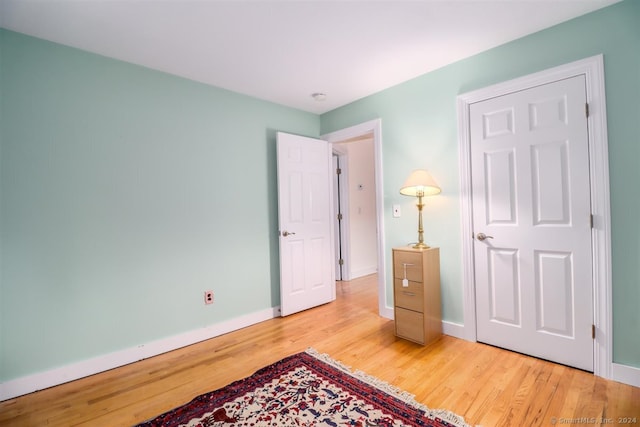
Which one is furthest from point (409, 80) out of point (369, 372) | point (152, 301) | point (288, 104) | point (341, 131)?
point (152, 301)

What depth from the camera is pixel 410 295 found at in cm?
255

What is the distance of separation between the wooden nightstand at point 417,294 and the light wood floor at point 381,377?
113mm

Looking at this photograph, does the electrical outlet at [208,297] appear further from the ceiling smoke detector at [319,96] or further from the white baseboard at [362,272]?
the white baseboard at [362,272]

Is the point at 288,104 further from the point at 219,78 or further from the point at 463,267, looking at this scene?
the point at 463,267

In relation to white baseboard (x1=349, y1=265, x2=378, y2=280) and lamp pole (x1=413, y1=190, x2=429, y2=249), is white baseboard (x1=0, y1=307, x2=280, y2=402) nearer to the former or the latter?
lamp pole (x1=413, y1=190, x2=429, y2=249)

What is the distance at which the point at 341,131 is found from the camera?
3.56m

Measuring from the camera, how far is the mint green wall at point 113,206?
1971mm

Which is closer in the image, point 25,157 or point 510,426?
point 510,426

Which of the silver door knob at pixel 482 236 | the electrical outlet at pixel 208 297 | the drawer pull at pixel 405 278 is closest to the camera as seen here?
the silver door knob at pixel 482 236

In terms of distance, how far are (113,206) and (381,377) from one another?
7.90ft

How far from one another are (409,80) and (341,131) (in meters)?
0.97

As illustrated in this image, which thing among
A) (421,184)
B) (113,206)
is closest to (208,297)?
(113,206)

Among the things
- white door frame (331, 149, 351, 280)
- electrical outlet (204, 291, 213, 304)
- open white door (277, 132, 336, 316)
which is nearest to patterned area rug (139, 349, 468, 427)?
electrical outlet (204, 291, 213, 304)

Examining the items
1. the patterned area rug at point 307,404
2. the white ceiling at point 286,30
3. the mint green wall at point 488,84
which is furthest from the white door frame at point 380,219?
the patterned area rug at point 307,404
